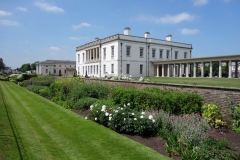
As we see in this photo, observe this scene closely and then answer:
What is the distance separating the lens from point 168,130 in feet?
19.9

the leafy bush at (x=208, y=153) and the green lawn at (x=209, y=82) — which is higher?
the green lawn at (x=209, y=82)

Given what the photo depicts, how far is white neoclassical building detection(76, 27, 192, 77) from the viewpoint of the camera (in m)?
40.0

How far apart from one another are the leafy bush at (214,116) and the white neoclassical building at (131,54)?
32.7m

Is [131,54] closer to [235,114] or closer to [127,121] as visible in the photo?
[235,114]

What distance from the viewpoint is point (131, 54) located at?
134 ft

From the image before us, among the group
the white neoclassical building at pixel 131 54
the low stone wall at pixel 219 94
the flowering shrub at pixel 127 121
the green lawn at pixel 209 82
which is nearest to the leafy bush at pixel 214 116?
the low stone wall at pixel 219 94

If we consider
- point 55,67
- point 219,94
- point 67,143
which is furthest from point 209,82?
point 55,67

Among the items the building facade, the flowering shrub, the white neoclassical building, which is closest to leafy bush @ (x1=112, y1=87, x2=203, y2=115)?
the flowering shrub

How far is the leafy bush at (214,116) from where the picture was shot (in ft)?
22.5

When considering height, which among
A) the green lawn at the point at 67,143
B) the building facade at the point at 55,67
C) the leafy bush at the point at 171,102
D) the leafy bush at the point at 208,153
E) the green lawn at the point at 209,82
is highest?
the building facade at the point at 55,67

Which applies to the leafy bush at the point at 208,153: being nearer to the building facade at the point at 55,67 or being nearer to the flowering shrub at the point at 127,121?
the flowering shrub at the point at 127,121

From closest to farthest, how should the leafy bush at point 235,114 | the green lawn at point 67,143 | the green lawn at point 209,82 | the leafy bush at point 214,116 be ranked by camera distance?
1. the green lawn at point 67,143
2. the leafy bush at point 235,114
3. the leafy bush at point 214,116
4. the green lawn at point 209,82

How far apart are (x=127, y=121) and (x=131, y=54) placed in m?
35.0

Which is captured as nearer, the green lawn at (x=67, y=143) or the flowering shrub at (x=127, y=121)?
the green lawn at (x=67, y=143)
